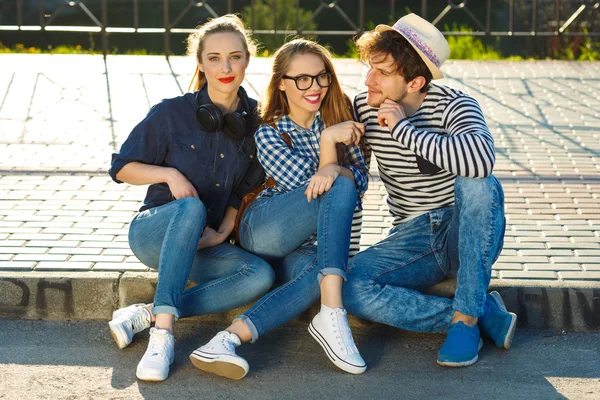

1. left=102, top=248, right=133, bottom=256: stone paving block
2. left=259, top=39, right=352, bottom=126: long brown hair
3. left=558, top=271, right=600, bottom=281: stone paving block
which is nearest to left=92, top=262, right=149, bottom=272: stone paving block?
left=102, top=248, right=133, bottom=256: stone paving block

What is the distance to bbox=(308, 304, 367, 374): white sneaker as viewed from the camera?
4154 millimetres

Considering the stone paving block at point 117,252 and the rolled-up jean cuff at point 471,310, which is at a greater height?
the stone paving block at point 117,252

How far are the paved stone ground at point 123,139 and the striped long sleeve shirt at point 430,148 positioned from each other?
0.61 meters

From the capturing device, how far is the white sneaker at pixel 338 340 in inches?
164

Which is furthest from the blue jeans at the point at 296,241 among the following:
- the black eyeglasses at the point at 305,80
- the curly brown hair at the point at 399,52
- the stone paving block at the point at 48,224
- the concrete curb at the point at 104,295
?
the stone paving block at the point at 48,224

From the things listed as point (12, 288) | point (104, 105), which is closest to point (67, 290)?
point (12, 288)

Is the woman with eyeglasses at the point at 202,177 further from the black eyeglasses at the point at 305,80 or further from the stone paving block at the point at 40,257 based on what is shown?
the stone paving block at the point at 40,257

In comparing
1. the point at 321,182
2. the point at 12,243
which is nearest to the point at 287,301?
the point at 321,182

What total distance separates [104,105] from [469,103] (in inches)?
205

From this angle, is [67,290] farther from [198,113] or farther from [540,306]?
[540,306]

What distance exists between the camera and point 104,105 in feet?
29.6

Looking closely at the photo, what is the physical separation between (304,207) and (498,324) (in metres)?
0.97

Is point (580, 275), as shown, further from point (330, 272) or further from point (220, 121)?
point (220, 121)

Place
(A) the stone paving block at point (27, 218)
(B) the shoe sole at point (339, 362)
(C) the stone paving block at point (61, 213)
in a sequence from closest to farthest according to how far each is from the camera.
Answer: (B) the shoe sole at point (339, 362), (A) the stone paving block at point (27, 218), (C) the stone paving block at point (61, 213)
